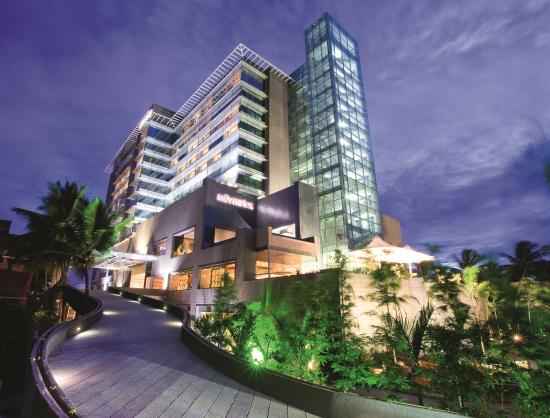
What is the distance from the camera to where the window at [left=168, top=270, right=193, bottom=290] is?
90.5 feet

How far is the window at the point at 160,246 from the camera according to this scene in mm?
33000

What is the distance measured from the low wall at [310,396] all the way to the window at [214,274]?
1514 centimetres

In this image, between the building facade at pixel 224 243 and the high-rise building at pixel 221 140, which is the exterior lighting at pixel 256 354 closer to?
the building facade at pixel 224 243

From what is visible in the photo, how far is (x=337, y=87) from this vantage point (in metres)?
38.0

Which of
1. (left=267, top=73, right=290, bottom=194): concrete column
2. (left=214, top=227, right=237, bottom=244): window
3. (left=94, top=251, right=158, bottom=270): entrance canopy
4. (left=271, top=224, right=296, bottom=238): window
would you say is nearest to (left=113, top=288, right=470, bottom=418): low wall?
(left=271, top=224, right=296, bottom=238): window

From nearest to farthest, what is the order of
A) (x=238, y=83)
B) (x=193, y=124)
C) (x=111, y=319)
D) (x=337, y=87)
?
(x=111, y=319) < (x=337, y=87) < (x=238, y=83) < (x=193, y=124)

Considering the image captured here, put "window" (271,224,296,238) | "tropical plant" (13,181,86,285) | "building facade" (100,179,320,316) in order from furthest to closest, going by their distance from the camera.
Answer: "window" (271,224,296,238) < "building facade" (100,179,320,316) < "tropical plant" (13,181,86,285)

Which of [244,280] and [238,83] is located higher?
[238,83]

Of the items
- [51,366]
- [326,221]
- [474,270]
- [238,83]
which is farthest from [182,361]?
[238,83]

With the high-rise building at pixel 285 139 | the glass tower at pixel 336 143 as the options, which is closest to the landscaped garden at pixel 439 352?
the glass tower at pixel 336 143

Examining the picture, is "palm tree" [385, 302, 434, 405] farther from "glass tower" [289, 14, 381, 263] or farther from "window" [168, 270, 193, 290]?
"window" [168, 270, 193, 290]

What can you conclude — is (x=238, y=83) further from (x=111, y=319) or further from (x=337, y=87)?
(x=111, y=319)

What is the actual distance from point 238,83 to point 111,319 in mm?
38142

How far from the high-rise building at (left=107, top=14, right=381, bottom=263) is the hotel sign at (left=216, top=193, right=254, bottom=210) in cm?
654
